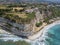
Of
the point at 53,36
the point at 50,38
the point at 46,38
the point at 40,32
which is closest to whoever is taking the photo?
the point at 46,38

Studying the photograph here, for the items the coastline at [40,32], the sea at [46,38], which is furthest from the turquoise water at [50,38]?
the coastline at [40,32]

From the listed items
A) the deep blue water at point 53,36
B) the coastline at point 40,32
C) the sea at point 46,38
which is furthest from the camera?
the coastline at point 40,32

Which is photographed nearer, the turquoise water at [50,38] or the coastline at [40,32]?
the turquoise water at [50,38]

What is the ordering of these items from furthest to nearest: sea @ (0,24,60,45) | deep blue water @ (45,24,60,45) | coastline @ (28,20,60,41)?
coastline @ (28,20,60,41), deep blue water @ (45,24,60,45), sea @ (0,24,60,45)

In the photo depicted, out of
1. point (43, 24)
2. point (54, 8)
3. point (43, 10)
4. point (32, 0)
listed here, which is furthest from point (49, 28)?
point (32, 0)

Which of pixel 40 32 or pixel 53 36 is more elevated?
pixel 40 32

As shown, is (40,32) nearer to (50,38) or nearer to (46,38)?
(46,38)

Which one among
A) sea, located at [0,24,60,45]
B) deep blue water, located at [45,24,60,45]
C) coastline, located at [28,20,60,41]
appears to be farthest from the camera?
coastline, located at [28,20,60,41]

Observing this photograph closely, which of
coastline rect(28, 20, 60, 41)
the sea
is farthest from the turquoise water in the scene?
coastline rect(28, 20, 60, 41)

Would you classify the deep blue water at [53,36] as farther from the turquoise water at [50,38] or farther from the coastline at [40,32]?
the coastline at [40,32]

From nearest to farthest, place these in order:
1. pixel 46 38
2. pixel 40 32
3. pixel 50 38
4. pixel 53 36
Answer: pixel 46 38, pixel 50 38, pixel 53 36, pixel 40 32

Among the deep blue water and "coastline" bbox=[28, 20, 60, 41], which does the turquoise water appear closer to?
the deep blue water

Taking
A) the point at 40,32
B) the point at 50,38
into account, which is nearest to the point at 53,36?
the point at 50,38
